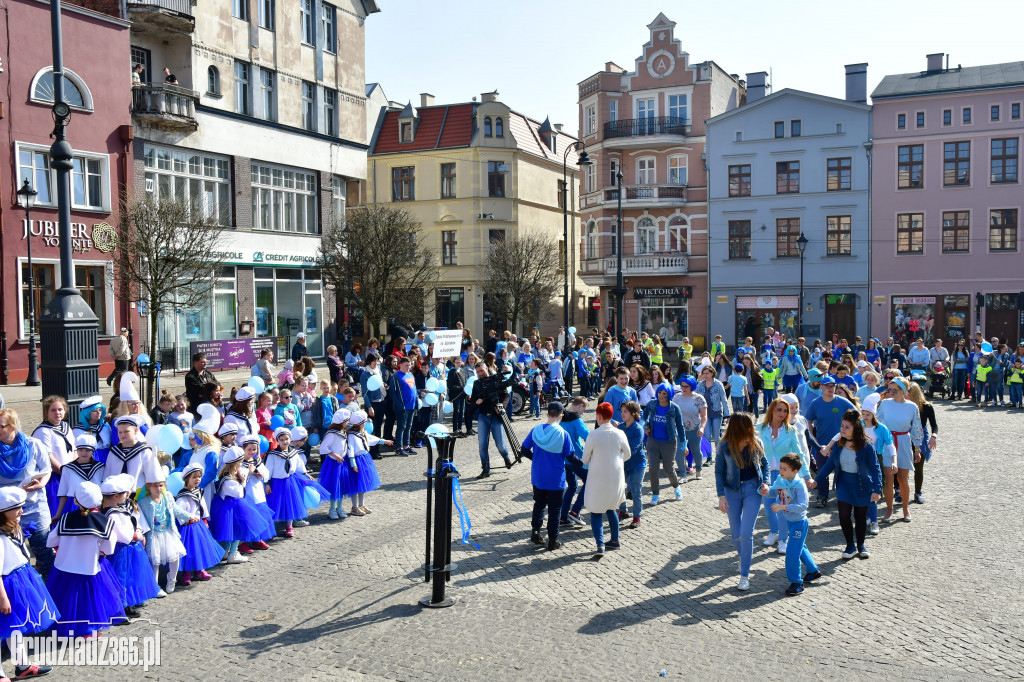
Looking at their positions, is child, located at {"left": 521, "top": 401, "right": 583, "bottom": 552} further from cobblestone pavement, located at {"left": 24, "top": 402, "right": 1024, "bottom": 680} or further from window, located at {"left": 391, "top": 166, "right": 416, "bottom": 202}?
window, located at {"left": 391, "top": 166, "right": 416, "bottom": 202}

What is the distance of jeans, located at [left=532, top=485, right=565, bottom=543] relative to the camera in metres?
9.41

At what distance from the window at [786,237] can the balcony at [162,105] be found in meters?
28.3

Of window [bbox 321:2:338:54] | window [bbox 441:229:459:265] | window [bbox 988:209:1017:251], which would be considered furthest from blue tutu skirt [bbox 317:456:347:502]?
window [bbox 441:229:459:265]

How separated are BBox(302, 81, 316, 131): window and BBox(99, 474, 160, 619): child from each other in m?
29.2

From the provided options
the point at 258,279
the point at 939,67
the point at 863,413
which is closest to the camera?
the point at 863,413

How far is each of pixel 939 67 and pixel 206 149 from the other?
1378 inches

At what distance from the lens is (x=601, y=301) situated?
156 feet

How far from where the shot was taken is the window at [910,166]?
3975 cm

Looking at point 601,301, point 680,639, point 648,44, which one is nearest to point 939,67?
point 648,44

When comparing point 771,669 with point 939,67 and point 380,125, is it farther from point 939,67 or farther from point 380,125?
point 380,125

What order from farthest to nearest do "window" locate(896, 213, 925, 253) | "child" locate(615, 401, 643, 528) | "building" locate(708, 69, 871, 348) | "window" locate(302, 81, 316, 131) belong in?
1. "building" locate(708, 69, 871, 348)
2. "window" locate(896, 213, 925, 253)
3. "window" locate(302, 81, 316, 131)
4. "child" locate(615, 401, 643, 528)

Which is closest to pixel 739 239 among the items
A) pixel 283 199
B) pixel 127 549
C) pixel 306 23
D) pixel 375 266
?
pixel 375 266

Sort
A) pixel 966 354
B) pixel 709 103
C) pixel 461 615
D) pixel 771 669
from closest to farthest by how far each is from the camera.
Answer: pixel 771 669, pixel 461 615, pixel 966 354, pixel 709 103

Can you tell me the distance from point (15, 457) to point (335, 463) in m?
3.73
